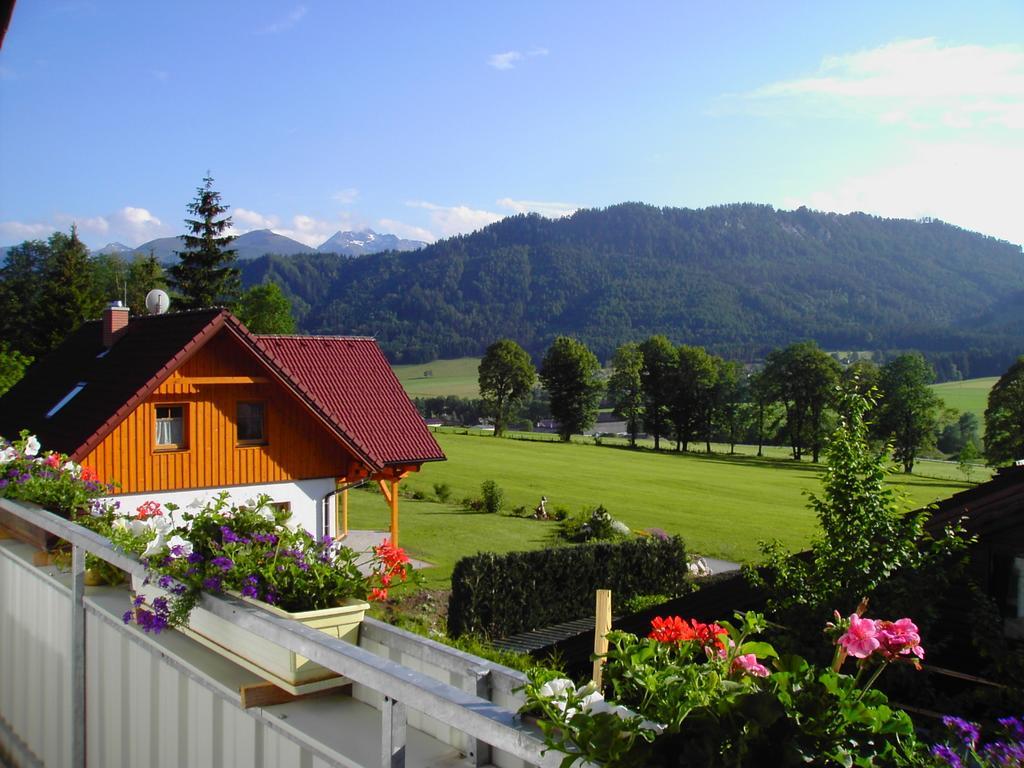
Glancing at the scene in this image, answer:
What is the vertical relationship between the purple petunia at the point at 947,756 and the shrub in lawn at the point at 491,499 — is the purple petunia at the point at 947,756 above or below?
above

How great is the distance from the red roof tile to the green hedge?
391cm

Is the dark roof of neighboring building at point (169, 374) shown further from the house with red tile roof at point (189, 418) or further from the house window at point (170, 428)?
the house window at point (170, 428)

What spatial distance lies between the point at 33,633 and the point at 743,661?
11.2 feet

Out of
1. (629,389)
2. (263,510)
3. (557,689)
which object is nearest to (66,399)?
(263,510)

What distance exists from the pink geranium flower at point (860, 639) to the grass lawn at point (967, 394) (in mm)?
90684

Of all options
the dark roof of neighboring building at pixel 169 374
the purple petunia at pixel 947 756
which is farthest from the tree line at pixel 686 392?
the purple petunia at pixel 947 756

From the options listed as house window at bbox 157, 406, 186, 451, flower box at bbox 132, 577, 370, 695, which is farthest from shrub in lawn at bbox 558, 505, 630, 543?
flower box at bbox 132, 577, 370, 695

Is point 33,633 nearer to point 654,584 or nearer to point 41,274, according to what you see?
point 654,584

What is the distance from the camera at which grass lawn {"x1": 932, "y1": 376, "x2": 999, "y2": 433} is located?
92.2 meters

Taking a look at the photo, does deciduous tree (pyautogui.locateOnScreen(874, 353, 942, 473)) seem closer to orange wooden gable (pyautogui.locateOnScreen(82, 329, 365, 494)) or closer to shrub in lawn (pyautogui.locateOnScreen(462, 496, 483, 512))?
shrub in lawn (pyautogui.locateOnScreen(462, 496, 483, 512))

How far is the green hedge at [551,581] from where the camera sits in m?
19.9

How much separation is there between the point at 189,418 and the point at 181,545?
15.4 metres

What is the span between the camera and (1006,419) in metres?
57.8

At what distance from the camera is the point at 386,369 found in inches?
1016
